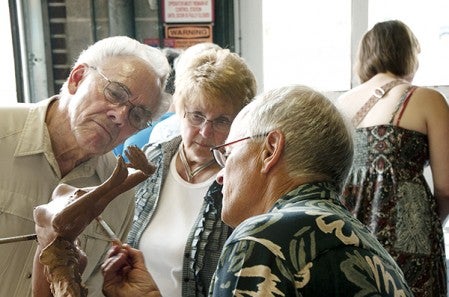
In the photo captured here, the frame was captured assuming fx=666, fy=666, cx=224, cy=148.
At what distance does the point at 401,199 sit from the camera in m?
2.24

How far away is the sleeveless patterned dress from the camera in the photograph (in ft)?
7.26

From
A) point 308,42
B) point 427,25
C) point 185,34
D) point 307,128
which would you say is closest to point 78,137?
point 307,128

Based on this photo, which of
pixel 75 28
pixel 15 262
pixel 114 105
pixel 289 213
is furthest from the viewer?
pixel 75 28

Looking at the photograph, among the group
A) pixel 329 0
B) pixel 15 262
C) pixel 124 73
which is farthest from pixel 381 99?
pixel 329 0

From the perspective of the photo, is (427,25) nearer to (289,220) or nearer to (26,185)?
(26,185)

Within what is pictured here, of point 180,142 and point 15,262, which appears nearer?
point 15,262

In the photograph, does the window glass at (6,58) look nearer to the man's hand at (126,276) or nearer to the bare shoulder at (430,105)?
the bare shoulder at (430,105)

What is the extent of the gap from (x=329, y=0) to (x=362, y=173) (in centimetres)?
182

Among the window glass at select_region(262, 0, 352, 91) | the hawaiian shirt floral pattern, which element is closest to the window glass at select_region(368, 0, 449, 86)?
the window glass at select_region(262, 0, 352, 91)

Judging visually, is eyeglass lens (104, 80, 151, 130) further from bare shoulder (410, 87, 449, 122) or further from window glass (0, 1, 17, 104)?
window glass (0, 1, 17, 104)

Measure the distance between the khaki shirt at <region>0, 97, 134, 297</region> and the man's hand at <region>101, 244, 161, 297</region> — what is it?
0.16 metres

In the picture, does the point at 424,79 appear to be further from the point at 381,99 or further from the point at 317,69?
the point at 381,99

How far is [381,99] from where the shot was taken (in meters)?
2.27

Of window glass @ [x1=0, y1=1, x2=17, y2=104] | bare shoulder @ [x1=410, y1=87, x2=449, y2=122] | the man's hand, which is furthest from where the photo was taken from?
window glass @ [x1=0, y1=1, x2=17, y2=104]
